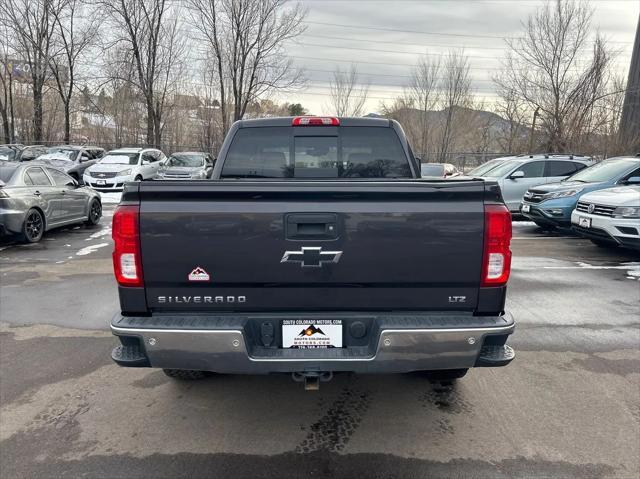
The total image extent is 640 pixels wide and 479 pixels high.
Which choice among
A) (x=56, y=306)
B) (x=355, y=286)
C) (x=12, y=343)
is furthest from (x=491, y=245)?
(x=56, y=306)

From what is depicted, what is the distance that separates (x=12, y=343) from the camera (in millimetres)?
4680

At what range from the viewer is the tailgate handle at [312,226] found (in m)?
2.59

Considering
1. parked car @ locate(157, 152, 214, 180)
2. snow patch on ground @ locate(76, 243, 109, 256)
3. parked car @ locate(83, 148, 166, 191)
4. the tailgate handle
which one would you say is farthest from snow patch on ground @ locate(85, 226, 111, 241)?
the tailgate handle

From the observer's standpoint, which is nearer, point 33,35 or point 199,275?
point 199,275

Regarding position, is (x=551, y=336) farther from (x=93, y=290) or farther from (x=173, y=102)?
(x=173, y=102)

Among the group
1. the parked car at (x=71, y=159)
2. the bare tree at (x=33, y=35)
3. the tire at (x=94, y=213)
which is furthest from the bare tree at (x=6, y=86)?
the tire at (x=94, y=213)

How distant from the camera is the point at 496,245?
2.60m

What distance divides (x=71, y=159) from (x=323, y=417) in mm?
21725

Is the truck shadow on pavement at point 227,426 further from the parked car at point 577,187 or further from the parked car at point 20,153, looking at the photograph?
the parked car at point 20,153

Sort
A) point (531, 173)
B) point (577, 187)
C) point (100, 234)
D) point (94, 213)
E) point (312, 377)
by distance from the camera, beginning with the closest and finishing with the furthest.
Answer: point (312, 377), point (577, 187), point (100, 234), point (94, 213), point (531, 173)

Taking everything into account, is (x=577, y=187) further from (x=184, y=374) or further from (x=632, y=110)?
(x=632, y=110)

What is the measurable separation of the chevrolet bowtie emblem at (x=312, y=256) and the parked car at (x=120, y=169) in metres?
15.8

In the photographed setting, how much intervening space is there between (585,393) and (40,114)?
36025 millimetres

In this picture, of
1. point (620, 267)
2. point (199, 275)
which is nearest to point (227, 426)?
point (199, 275)
